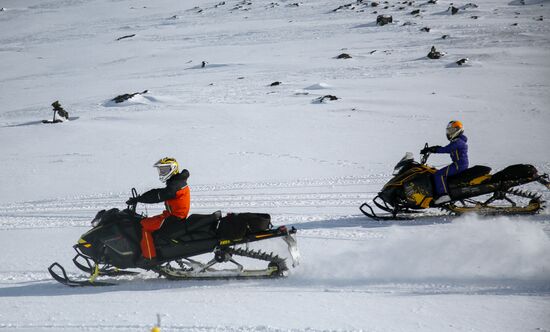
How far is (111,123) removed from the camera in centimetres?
1780

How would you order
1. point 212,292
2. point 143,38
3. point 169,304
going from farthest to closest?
1. point 143,38
2. point 212,292
3. point 169,304

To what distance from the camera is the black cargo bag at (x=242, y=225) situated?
233 inches

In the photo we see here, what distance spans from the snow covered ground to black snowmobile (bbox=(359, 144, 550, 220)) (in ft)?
0.95

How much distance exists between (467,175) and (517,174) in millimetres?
736

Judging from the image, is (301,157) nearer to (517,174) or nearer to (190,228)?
(517,174)

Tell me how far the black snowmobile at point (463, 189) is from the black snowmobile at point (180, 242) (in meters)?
2.79

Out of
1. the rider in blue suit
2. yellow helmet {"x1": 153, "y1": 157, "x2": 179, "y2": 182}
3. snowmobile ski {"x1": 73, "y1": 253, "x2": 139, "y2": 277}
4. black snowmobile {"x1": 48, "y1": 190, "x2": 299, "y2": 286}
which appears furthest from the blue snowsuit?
snowmobile ski {"x1": 73, "y1": 253, "x2": 139, "y2": 277}

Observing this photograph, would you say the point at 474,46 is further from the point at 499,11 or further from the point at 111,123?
the point at 111,123

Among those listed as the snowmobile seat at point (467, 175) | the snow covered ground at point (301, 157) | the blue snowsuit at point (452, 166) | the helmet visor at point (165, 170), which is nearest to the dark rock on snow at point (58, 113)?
the snow covered ground at point (301, 157)

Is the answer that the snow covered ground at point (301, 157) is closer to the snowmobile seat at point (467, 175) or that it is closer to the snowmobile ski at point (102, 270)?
the snowmobile ski at point (102, 270)

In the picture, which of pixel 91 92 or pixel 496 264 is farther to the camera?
pixel 91 92

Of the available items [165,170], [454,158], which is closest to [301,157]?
[454,158]

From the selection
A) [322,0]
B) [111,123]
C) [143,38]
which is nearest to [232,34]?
[143,38]

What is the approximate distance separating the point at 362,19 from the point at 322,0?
600 inches
